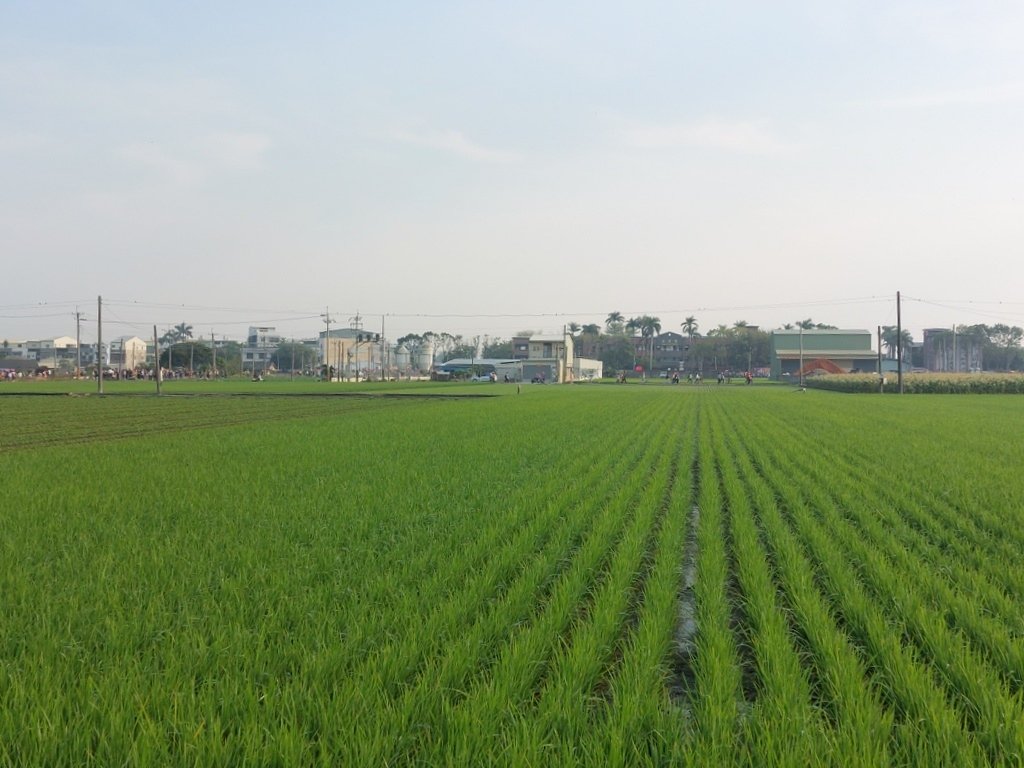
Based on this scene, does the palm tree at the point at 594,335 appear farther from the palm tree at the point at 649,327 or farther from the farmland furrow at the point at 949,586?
the farmland furrow at the point at 949,586

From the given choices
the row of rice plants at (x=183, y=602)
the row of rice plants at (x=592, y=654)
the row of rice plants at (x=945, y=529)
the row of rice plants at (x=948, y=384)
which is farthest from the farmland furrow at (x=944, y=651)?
the row of rice plants at (x=948, y=384)

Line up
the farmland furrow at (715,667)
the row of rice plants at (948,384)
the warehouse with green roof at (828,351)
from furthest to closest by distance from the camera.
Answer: the warehouse with green roof at (828,351) → the row of rice plants at (948,384) → the farmland furrow at (715,667)

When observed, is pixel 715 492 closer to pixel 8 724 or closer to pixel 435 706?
pixel 435 706

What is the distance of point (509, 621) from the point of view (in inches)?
154

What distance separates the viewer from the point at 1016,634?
379 centimetres

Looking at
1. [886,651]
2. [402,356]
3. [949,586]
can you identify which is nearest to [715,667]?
[886,651]

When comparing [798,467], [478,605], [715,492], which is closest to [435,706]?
[478,605]

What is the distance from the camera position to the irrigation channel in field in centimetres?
265

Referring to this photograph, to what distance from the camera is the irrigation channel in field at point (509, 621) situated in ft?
8.68


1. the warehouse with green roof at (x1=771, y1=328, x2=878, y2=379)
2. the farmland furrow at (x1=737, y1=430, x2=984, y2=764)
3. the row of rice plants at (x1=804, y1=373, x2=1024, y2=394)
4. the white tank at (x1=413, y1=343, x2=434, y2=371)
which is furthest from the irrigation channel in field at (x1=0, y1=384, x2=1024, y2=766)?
the white tank at (x1=413, y1=343, x2=434, y2=371)

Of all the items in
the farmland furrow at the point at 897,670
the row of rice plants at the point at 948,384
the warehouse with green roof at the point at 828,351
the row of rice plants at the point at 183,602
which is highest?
the warehouse with green roof at the point at 828,351

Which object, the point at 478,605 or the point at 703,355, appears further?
the point at 703,355

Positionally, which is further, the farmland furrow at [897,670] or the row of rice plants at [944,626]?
the row of rice plants at [944,626]

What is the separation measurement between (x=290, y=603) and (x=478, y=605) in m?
1.03
